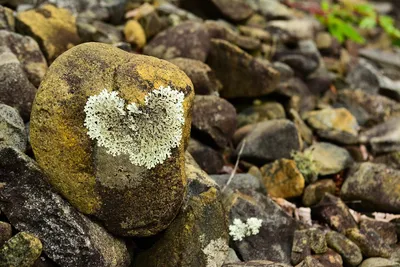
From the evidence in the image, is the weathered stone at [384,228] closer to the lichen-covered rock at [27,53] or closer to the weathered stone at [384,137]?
the weathered stone at [384,137]

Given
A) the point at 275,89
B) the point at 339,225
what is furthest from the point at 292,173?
the point at 275,89

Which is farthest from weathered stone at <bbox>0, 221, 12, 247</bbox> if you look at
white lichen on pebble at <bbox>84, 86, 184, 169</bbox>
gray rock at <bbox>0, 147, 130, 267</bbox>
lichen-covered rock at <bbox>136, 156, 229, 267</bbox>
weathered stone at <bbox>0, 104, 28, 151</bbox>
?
lichen-covered rock at <bbox>136, 156, 229, 267</bbox>

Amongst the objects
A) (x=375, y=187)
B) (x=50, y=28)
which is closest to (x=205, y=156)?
(x=375, y=187)

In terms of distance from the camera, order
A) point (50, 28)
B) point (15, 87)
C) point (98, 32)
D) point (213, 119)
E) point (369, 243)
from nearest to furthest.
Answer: point (15, 87) < point (369, 243) < point (213, 119) < point (50, 28) < point (98, 32)

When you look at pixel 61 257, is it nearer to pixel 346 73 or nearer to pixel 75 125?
pixel 75 125

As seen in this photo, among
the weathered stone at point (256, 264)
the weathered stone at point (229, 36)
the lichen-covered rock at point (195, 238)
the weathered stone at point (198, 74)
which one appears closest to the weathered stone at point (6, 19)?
the weathered stone at point (198, 74)

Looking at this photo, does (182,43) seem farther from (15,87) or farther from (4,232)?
(4,232)
